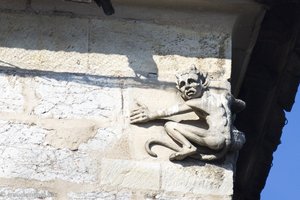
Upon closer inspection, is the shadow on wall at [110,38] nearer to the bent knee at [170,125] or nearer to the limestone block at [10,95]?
the limestone block at [10,95]

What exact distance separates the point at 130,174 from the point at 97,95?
0.53 meters

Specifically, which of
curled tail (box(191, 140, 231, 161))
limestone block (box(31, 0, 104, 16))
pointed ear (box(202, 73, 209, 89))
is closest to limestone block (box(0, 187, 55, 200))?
curled tail (box(191, 140, 231, 161))

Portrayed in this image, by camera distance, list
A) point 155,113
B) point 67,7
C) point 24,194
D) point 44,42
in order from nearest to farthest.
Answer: point 24,194 → point 155,113 → point 44,42 → point 67,7

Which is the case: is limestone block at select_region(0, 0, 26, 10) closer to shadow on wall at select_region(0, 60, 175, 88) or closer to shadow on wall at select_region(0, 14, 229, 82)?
shadow on wall at select_region(0, 14, 229, 82)

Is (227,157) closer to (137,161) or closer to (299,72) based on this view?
(137,161)

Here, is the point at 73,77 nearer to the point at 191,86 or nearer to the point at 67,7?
the point at 67,7

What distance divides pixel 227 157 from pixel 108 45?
0.94 m

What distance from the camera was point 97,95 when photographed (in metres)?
9.78

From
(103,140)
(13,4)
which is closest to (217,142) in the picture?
(103,140)

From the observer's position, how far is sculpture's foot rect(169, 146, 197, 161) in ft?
31.4

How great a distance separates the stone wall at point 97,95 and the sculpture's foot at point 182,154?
38mm

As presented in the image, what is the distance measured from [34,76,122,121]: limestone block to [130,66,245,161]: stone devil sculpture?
0.47 feet

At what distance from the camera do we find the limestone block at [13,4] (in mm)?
10023

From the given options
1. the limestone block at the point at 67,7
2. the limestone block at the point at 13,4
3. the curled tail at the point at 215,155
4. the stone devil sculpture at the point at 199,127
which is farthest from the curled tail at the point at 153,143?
the limestone block at the point at 13,4
